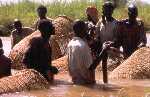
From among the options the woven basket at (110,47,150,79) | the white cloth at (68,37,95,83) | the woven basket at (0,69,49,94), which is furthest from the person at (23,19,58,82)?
the woven basket at (110,47,150,79)

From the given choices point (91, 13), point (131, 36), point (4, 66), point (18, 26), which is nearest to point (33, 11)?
point (18, 26)

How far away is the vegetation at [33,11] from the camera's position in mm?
25542

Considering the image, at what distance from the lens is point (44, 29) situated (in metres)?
9.40

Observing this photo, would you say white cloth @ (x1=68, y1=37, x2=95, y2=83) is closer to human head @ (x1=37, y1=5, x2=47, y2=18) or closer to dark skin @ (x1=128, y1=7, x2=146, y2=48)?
dark skin @ (x1=128, y1=7, x2=146, y2=48)

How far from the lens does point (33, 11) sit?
96.5 feet

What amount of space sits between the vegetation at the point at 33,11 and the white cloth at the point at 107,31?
12768mm

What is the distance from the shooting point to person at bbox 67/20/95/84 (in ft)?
29.8

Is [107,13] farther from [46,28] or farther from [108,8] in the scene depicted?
[46,28]

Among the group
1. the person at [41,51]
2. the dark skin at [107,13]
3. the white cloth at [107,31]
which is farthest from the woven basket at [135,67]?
the person at [41,51]

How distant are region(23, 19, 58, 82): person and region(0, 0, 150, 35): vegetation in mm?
14337

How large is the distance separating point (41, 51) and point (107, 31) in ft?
7.07

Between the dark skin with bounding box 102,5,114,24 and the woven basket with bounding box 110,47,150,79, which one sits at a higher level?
the dark skin with bounding box 102,5,114,24

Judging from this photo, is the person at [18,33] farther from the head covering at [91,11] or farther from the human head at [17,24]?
the head covering at [91,11]

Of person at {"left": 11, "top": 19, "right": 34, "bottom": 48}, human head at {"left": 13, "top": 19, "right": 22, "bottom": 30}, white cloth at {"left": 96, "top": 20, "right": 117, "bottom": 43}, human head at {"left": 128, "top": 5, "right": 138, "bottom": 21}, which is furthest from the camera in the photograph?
person at {"left": 11, "top": 19, "right": 34, "bottom": 48}
